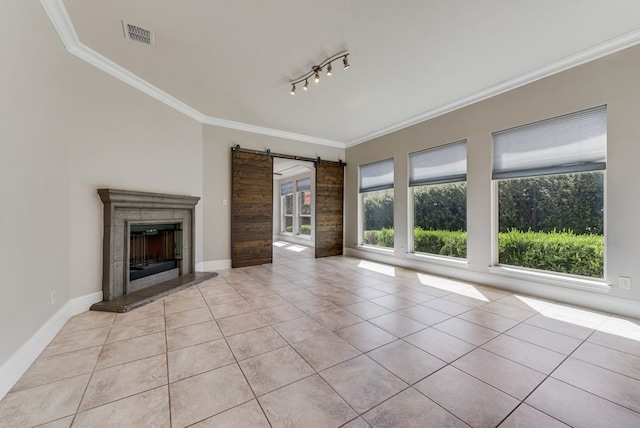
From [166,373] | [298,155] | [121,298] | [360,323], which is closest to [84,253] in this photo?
[121,298]

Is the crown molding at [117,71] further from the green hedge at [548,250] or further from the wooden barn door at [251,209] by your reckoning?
the green hedge at [548,250]

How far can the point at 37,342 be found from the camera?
2047 millimetres

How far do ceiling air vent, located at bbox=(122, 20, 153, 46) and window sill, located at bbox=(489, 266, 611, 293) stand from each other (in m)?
5.25

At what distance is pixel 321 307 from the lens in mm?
3072

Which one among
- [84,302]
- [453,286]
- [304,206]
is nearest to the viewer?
[84,302]

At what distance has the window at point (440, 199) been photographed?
4336mm

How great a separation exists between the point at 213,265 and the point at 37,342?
297 cm

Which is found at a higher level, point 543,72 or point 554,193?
point 543,72

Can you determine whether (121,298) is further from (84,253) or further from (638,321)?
(638,321)

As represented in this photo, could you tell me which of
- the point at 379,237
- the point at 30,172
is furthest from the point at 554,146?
the point at 30,172

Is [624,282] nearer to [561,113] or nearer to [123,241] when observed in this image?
[561,113]

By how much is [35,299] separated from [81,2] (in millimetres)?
2571

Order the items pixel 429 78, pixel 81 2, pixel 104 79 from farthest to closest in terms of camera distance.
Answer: pixel 429 78 → pixel 104 79 → pixel 81 2

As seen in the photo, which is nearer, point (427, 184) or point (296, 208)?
point (427, 184)
